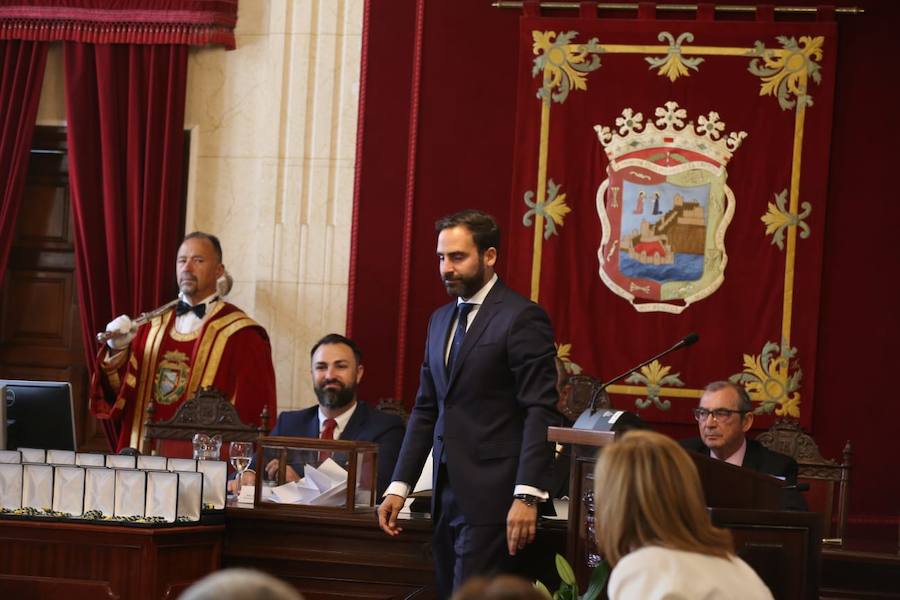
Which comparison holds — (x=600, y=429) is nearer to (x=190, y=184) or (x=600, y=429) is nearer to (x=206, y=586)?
(x=206, y=586)

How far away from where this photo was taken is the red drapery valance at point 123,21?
20.7ft

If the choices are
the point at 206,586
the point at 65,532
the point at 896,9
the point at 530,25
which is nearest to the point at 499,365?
the point at 65,532

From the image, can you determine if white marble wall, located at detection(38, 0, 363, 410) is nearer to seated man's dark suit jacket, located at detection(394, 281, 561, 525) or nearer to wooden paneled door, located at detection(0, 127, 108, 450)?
wooden paneled door, located at detection(0, 127, 108, 450)

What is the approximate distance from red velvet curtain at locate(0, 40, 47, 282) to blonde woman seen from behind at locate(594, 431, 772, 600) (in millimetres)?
4828

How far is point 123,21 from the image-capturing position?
6.38 m

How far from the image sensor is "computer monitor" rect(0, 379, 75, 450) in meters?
4.38

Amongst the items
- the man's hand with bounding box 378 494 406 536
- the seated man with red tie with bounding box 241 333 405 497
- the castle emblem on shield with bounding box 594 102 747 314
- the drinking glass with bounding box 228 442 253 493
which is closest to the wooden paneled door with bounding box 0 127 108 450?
the seated man with red tie with bounding box 241 333 405 497

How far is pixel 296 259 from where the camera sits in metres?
6.29

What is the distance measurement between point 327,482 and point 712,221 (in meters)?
2.62

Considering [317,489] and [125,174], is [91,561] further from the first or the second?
[125,174]

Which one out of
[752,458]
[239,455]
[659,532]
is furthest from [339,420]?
[659,532]

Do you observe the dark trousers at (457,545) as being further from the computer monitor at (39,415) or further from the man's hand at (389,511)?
the computer monitor at (39,415)

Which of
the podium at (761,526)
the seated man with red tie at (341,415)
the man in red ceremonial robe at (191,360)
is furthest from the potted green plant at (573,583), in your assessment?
the man in red ceremonial robe at (191,360)

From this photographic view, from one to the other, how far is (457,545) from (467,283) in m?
0.72
